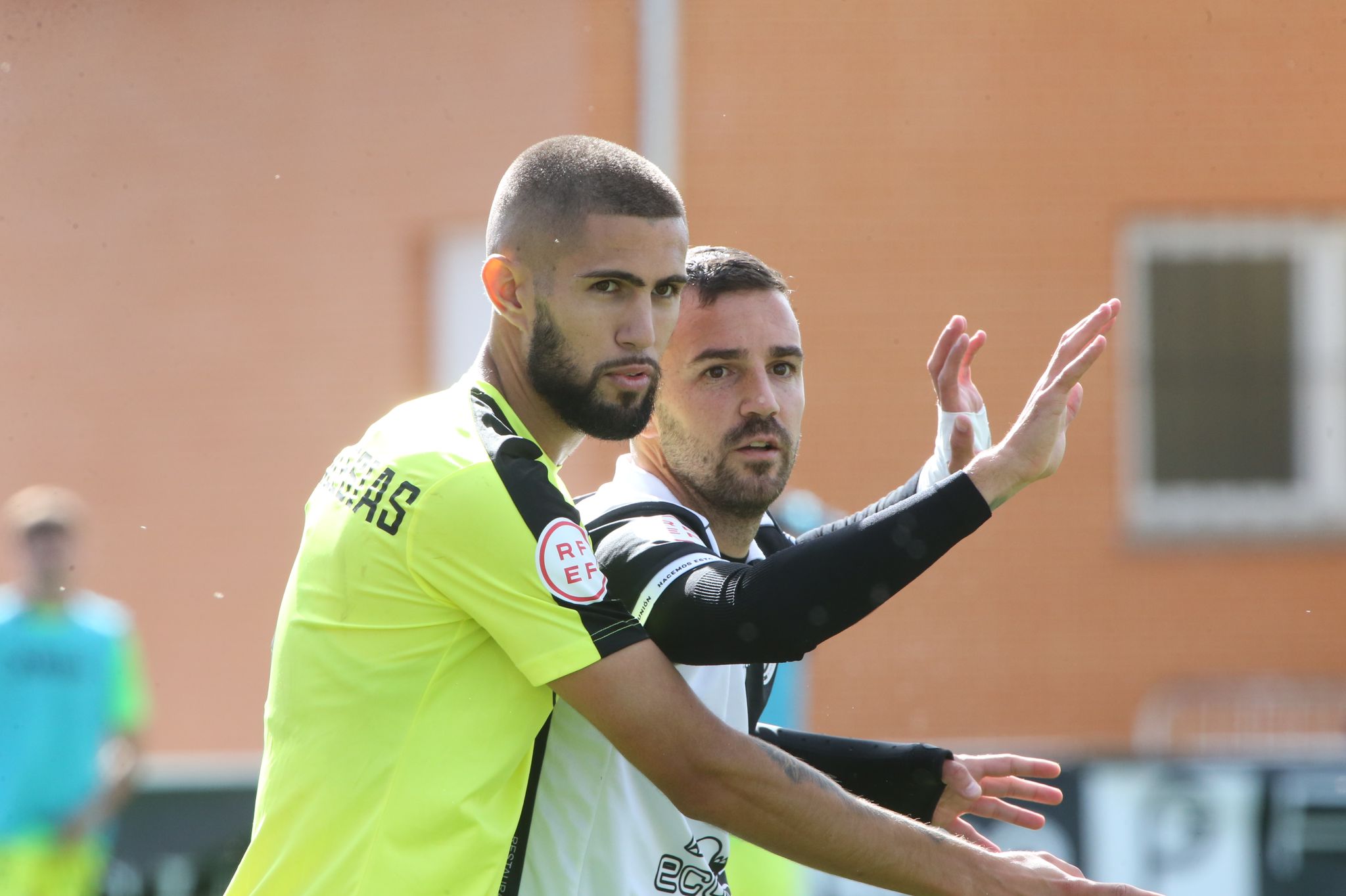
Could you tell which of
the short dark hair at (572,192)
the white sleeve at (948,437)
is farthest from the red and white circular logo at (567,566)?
the white sleeve at (948,437)

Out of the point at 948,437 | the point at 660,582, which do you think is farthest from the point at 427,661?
the point at 948,437

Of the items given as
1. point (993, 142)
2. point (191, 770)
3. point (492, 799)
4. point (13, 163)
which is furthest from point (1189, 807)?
point (13, 163)

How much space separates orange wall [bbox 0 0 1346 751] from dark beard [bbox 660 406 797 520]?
234 centimetres

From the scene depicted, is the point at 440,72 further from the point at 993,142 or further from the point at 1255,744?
the point at 1255,744

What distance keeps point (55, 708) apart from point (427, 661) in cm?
497

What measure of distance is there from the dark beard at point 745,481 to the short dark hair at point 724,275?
0.26 m

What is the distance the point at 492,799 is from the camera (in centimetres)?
234

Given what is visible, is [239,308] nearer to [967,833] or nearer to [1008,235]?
[1008,235]

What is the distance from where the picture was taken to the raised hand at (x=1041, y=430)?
2.45 meters

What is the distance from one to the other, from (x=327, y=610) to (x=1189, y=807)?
14.4 ft

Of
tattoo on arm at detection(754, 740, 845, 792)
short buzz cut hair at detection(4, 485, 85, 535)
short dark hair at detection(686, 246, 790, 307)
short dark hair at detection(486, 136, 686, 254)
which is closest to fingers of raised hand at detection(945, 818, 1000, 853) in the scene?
tattoo on arm at detection(754, 740, 845, 792)

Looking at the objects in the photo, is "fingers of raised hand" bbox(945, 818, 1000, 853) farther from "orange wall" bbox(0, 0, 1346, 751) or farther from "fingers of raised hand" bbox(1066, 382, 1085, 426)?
"orange wall" bbox(0, 0, 1346, 751)

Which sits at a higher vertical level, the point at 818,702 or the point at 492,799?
the point at 492,799

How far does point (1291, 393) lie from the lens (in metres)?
9.31
